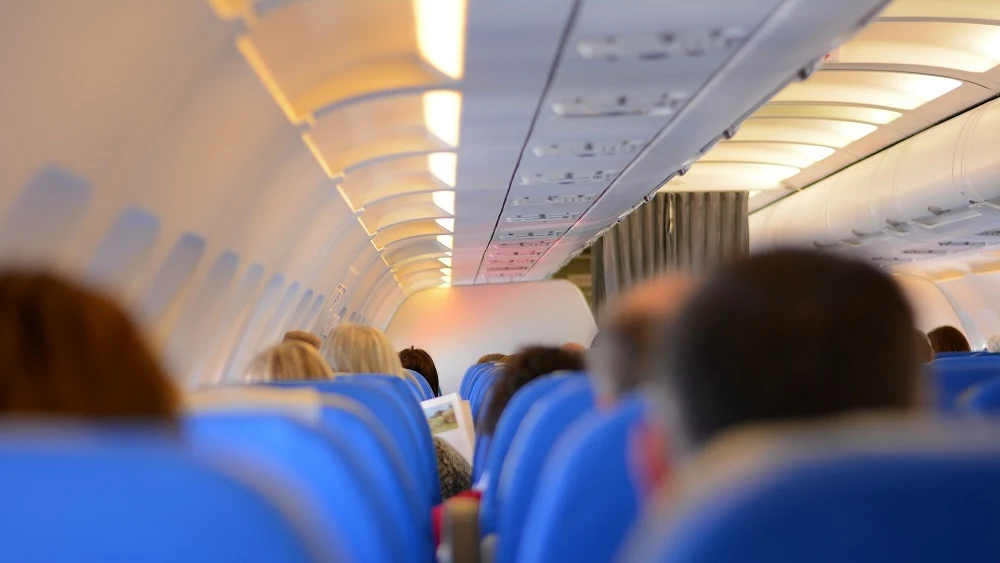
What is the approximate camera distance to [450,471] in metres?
5.88

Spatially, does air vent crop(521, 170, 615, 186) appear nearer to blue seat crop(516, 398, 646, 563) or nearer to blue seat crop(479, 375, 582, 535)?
blue seat crop(479, 375, 582, 535)

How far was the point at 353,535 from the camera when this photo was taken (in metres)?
1.89

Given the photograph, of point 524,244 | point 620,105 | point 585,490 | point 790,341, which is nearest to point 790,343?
point 790,341

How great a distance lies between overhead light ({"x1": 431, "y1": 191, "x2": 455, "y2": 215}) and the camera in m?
11.2

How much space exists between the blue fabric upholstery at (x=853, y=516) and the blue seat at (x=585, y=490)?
33.5 inches

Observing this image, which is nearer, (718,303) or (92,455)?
(92,455)

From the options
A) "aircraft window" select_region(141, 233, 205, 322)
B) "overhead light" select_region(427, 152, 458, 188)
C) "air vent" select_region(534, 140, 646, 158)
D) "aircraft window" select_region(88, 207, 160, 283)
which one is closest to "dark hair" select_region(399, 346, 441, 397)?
"overhead light" select_region(427, 152, 458, 188)

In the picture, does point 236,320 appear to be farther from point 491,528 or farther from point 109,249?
point 491,528

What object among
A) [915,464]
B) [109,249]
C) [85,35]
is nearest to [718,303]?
[915,464]

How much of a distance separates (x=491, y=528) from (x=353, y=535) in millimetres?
1971

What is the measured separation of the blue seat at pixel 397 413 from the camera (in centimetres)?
350

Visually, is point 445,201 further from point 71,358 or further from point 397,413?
point 71,358

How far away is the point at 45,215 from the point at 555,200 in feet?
22.9

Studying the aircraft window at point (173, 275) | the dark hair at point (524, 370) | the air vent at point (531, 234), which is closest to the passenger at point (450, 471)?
the dark hair at point (524, 370)
